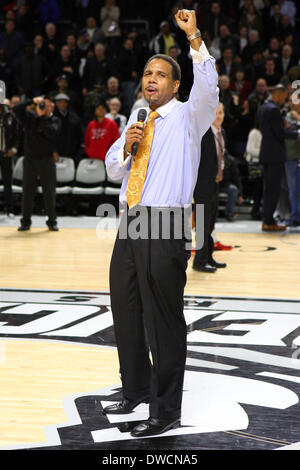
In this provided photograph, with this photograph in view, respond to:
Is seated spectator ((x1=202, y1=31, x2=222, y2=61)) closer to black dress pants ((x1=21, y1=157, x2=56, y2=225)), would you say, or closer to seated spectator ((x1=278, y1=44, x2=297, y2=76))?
seated spectator ((x1=278, y1=44, x2=297, y2=76))

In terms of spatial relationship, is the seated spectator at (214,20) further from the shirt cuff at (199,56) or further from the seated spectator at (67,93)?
the shirt cuff at (199,56)

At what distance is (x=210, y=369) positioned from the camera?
505cm

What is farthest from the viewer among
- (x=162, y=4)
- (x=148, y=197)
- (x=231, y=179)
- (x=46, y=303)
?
(x=162, y=4)

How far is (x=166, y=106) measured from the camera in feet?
13.3

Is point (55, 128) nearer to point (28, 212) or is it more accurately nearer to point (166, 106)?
point (28, 212)


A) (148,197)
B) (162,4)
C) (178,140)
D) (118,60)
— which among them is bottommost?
(148,197)

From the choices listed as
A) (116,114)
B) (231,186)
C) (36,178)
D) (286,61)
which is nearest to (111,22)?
(116,114)

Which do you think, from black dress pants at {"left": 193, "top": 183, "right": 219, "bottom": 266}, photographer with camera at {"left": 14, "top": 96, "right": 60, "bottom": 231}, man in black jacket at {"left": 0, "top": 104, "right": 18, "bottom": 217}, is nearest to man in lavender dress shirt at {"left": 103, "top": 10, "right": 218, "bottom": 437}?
black dress pants at {"left": 193, "top": 183, "right": 219, "bottom": 266}

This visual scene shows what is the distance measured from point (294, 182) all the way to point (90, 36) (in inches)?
249

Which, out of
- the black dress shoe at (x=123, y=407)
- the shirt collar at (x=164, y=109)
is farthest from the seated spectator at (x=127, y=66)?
the black dress shoe at (x=123, y=407)

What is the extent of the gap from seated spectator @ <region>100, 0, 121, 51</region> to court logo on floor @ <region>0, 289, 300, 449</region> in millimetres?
10114

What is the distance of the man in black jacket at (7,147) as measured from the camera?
12711mm

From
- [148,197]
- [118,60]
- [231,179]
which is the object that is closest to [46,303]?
[148,197]

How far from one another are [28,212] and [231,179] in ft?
10.5
